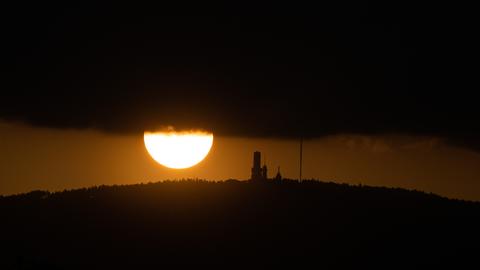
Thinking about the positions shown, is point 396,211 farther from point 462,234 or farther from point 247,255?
point 247,255

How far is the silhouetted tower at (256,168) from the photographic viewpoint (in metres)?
131

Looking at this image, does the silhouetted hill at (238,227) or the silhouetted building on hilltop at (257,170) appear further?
the silhouetted building on hilltop at (257,170)

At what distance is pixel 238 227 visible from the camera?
121062 millimetres

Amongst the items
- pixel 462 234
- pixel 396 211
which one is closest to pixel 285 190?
pixel 396 211

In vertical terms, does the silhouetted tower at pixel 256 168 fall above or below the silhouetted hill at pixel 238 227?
above

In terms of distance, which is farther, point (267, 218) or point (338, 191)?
point (338, 191)

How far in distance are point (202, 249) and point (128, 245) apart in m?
8.21

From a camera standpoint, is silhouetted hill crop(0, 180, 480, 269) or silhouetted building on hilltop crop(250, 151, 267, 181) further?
silhouetted building on hilltop crop(250, 151, 267, 181)

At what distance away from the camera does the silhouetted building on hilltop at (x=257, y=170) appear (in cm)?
13075

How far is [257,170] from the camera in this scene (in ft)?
433

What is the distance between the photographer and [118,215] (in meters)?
128

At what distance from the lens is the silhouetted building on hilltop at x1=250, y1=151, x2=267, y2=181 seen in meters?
131

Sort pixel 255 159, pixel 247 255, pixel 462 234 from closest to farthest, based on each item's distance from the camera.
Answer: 1. pixel 247 255
2. pixel 462 234
3. pixel 255 159

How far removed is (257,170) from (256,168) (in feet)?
1.55
